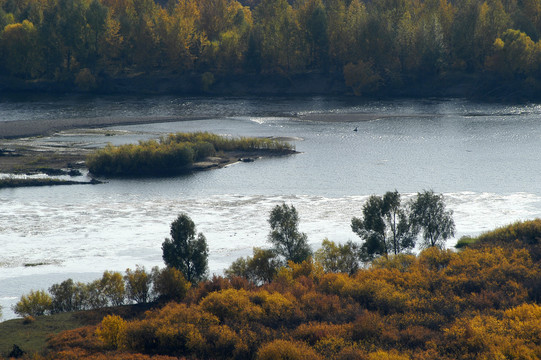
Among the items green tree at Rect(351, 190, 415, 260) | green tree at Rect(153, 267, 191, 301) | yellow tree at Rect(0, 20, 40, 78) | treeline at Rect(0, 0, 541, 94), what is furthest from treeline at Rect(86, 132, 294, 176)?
yellow tree at Rect(0, 20, 40, 78)

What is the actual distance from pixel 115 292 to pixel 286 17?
474ft

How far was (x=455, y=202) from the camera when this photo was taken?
263 feet

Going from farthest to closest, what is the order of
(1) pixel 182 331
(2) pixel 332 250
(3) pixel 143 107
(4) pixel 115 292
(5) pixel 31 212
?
(3) pixel 143 107
(5) pixel 31 212
(2) pixel 332 250
(4) pixel 115 292
(1) pixel 182 331

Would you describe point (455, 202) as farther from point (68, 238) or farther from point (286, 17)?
point (286, 17)

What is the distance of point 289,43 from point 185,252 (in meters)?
135

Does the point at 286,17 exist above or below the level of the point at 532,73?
above

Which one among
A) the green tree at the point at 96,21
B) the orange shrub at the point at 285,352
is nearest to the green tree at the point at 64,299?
the orange shrub at the point at 285,352

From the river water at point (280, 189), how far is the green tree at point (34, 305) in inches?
71.5

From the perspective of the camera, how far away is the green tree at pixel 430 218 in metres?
61.1

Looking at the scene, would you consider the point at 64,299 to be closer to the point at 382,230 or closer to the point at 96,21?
the point at 382,230

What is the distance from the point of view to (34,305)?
50.7 metres

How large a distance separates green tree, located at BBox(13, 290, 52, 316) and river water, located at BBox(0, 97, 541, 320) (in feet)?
5.96

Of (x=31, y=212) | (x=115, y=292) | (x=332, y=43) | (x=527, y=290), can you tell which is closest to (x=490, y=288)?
(x=527, y=290)

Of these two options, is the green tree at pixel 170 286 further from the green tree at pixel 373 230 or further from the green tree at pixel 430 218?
the green tree at pixel 430 218
